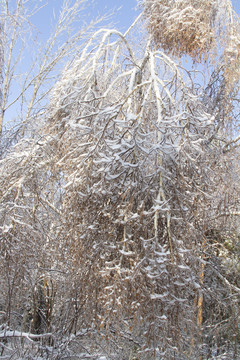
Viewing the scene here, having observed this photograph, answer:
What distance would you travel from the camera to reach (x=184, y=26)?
4.44 m

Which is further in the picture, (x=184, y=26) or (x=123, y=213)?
(x=184, y=26)

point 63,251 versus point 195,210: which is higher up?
point 195,210

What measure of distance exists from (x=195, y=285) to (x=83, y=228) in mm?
918

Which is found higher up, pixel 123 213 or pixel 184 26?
pixel 184 26

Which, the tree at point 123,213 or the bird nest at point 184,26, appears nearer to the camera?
the tree at point 123,213

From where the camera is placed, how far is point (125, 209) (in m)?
2.45

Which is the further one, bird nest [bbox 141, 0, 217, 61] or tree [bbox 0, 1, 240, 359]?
bird nest [bbox 141, 0, 217, 61]

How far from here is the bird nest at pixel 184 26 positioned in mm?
4453

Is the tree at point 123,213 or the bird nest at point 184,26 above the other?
the bird nest at point 184,26

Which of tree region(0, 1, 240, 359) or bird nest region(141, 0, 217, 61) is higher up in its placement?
bird nest region(141, 0, 217, 61)

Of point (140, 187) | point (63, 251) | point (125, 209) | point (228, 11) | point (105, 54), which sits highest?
point (228, 11)

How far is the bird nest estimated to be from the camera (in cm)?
445

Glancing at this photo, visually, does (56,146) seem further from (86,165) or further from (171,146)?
(171,146)

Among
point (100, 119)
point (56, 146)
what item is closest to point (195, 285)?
point (100, 119)
